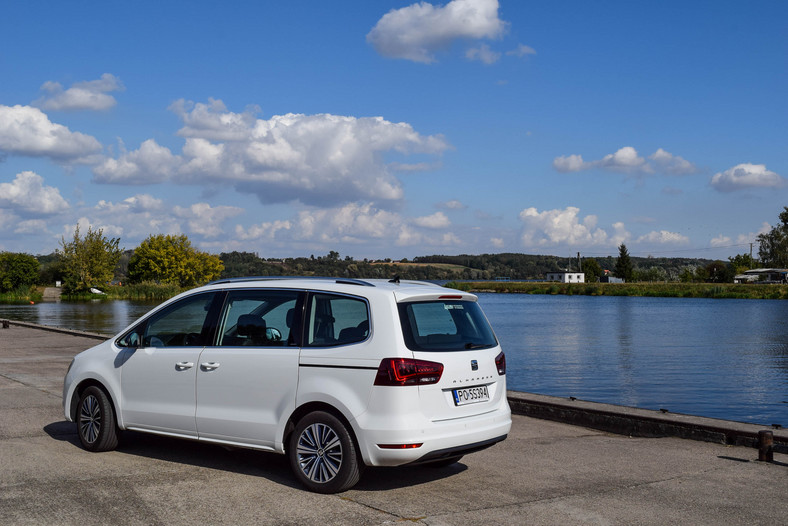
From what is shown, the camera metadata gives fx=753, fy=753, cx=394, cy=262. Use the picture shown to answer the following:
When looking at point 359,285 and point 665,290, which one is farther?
point 665,290

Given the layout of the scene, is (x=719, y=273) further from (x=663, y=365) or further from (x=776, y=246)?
(x=663, y=365)

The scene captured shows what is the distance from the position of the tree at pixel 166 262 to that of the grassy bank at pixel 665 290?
3945 cm

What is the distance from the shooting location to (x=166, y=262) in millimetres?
108875

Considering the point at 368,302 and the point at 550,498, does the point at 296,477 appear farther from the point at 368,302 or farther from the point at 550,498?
the point at 550,498

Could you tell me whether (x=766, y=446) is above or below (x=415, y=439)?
below

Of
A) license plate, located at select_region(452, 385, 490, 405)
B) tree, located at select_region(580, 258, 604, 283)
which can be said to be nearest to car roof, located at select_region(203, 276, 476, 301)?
license plate, located at select_region(452, 385, 490, 405)

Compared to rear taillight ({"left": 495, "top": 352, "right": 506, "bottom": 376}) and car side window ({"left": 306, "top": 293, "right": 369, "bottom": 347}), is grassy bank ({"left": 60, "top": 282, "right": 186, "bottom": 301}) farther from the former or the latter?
rear taillight ({"left": 495, "top": 352, "right": 506, "bottom": 376})

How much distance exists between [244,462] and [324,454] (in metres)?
1.53

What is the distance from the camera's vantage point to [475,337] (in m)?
6.55

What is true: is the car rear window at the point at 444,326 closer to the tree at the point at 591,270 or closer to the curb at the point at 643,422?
the curb at the point at 643,422

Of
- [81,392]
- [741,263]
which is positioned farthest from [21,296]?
[741,263]

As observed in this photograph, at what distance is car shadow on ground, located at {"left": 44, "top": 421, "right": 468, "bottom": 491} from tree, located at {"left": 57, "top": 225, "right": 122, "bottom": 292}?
318 ft

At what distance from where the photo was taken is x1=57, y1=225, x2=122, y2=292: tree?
9850 cm

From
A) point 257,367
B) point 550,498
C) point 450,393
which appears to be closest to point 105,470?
point 257,367
